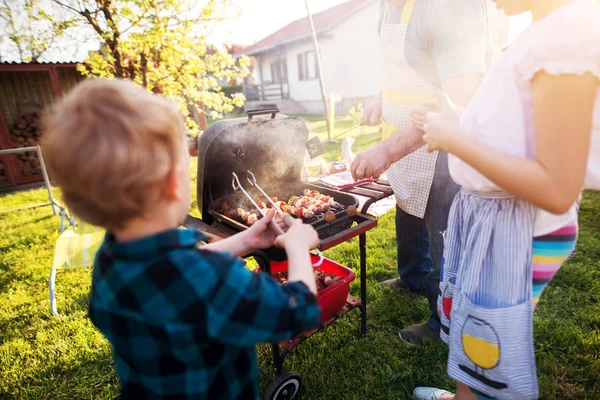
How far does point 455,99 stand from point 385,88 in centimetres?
58

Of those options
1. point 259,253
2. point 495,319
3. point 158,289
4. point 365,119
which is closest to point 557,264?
point 495,319

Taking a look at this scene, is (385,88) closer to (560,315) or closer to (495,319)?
(495,319)

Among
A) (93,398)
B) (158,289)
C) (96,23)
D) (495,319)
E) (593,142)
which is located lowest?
(93,398)

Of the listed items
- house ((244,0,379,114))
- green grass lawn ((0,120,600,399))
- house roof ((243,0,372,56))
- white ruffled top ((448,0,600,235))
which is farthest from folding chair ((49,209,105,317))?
house roof ((243,0,372,56))

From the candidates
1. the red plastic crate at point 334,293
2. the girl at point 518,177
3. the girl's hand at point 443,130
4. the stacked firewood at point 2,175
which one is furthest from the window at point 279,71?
the girl's hand at point 443,130

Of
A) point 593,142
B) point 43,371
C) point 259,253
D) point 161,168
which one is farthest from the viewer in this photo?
point 43,371

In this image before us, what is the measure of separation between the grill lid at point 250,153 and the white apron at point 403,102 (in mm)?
605

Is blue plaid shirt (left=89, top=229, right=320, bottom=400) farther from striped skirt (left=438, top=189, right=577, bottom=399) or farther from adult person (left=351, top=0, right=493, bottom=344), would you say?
adult person (left=351, top=0, right=493, bottom=344)

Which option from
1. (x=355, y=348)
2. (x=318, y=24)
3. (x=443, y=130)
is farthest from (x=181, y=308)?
(x=318, y=24)

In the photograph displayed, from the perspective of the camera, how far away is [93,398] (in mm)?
2180

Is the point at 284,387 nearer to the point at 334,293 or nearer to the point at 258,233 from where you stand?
the point at 334,293

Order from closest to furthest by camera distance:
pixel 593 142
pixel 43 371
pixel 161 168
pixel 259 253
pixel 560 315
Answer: pixel 161 168, pixel 593 142, pixel 259 253, pixel 43 371, pixel 560 315

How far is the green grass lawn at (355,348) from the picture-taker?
2109mm

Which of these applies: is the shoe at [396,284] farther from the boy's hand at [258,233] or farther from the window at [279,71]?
the window at [279,71]
